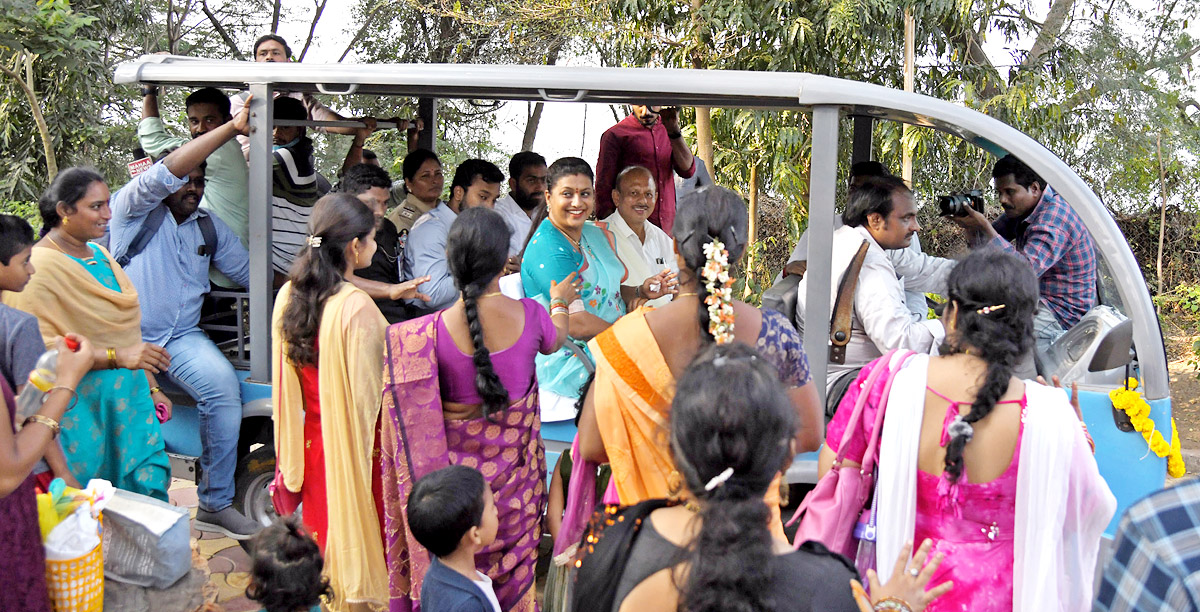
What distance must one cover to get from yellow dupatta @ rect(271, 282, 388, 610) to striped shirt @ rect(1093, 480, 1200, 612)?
2317mm

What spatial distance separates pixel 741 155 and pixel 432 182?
487 centimetres

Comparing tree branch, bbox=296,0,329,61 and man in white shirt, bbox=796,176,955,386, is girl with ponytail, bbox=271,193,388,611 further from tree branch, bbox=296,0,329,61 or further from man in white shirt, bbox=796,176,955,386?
tree branch, bbox=296,0,329,61

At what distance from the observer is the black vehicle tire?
430 cm

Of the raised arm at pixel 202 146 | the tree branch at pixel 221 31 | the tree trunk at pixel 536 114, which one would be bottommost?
the raised arm at pixel 202 146

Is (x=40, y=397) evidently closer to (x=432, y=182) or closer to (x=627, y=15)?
(x=432, y=182)

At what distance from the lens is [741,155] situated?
8.93 meters

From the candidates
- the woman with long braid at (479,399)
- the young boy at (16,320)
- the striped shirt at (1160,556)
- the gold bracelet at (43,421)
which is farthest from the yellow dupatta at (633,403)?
the young boy at (16,320)

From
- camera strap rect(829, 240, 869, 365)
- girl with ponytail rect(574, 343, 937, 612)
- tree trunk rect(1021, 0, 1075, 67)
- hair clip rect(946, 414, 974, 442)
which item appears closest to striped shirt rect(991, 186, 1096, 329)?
camera strap rect(829, 240, 869, 365)

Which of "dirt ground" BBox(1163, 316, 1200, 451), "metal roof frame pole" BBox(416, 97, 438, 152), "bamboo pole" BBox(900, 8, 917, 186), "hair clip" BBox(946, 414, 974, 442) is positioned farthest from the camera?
"bamboo pole" BBox(900, 8, 917, 186)

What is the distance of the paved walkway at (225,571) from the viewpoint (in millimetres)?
3938

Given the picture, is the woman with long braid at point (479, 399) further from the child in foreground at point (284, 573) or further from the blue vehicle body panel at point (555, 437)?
the blue vehicle body panel at point (555, 437)

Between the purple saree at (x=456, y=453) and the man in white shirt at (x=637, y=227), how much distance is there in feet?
3.90

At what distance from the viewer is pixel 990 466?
227 centimetres

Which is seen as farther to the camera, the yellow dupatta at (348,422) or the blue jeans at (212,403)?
the blue jeans at (212,403)
